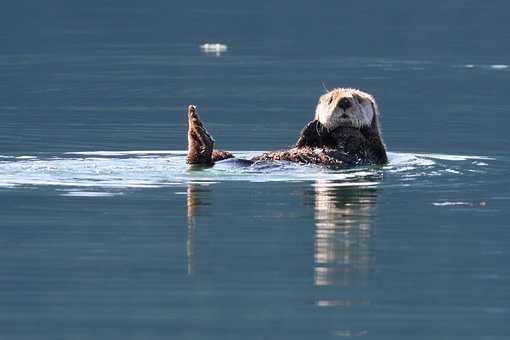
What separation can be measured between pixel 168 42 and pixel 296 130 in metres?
15.9

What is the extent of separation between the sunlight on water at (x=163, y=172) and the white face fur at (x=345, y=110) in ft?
1.26

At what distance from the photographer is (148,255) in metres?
8.20

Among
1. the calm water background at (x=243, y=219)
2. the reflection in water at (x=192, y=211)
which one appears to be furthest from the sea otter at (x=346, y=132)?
the reflection in water at (x=192, y=211)

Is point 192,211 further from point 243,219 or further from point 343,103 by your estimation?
point 343,103

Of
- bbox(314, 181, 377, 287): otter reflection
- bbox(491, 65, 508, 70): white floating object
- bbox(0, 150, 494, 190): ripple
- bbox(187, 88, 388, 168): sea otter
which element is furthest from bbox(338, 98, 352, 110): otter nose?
bbox(491, 65, 508, 70): white floating object

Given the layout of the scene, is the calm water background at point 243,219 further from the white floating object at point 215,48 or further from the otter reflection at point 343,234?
the white floating object at point 215,48

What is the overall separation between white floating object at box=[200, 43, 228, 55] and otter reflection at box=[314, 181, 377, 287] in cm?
1790

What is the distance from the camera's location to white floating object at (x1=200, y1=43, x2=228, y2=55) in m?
28.5

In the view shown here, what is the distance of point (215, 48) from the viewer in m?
29.0

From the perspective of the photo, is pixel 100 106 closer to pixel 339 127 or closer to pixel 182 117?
pixel 182 117

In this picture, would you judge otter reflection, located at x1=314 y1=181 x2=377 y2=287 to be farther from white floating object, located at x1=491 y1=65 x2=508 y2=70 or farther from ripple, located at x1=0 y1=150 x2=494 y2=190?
white floating object, located at x1=491 y1=65 x2=508 y2=70

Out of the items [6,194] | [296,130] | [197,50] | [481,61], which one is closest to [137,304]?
Answer: [6,194]

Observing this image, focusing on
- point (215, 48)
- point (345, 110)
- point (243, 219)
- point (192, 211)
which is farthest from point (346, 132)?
point (215, 48)

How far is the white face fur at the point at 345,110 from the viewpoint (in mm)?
11688
